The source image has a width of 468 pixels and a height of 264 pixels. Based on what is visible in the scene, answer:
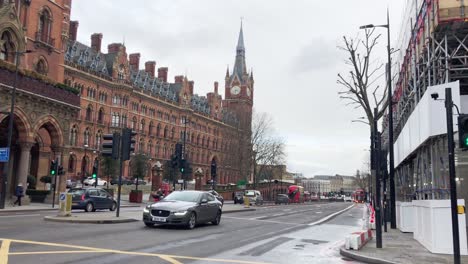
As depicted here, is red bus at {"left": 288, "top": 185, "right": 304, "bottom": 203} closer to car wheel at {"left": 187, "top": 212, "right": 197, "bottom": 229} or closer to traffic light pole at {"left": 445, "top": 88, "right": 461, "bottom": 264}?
car wheel at {"left": 187, "top": 212, "right": 197, "bottom": 229}

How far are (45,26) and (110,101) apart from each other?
39741mm

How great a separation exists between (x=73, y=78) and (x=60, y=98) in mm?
38094

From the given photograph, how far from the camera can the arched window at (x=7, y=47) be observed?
116 feet

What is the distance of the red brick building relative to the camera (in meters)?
36.8

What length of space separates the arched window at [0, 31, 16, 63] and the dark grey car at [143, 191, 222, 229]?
24.6 m

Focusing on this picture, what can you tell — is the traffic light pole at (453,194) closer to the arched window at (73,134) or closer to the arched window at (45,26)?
the arched window at (45,26)

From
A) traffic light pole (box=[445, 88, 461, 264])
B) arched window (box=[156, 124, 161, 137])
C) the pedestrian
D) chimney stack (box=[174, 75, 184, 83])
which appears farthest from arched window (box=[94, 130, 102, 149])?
traffic light pole (box=[445, 88, 461, 264])

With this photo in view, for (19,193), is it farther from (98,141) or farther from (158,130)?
(158,130)

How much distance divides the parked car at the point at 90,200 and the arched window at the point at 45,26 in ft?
62.2

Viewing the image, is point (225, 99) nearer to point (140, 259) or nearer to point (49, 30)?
point (49, 30)

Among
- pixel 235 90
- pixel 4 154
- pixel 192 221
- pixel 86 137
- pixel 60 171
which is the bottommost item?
pixel 192 221

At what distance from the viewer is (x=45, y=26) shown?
40.9 meters

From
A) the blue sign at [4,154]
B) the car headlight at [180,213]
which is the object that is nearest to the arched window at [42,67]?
the blue sign at [4,154]

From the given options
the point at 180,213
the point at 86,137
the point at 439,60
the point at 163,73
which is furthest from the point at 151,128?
the point at 439,60
